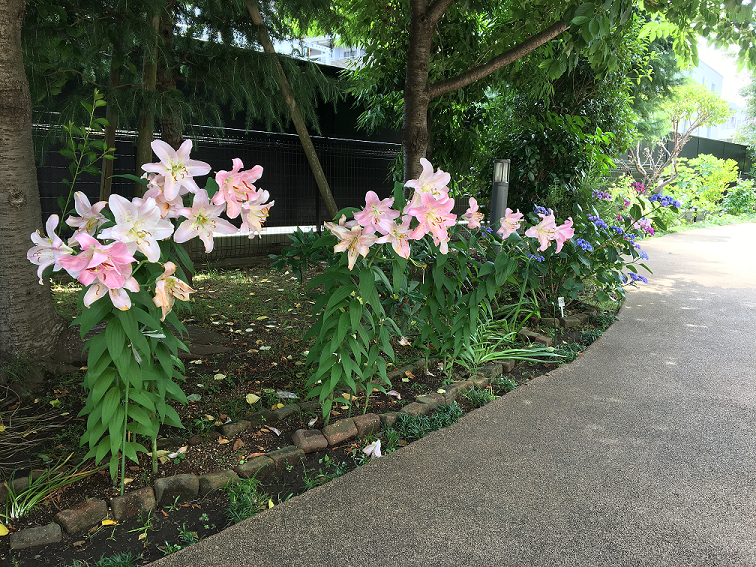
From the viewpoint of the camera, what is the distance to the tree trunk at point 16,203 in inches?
116

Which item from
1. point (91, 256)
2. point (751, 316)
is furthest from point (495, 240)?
point (751, 316)

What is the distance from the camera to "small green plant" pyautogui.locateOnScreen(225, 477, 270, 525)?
220 cm

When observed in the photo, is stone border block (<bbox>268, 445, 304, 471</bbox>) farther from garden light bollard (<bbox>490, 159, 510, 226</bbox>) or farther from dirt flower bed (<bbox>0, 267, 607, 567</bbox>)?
garden light bollard (<bbox>490, 159, 510, 226</bbox>)

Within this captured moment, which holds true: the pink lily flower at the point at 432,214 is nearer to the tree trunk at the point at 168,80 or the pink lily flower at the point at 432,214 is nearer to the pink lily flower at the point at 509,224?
the pink lily flower at the point at 509,224

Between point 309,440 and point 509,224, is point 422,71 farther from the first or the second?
point 309,440

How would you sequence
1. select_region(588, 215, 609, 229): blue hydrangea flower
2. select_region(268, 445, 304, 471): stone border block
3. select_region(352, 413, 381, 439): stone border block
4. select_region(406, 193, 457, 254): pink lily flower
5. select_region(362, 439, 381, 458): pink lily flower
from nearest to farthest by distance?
1. select_region(406, 193, 457, 254): pink lily flower
2. select_region(268, 445, 304, 471): stone border block
3. select_region(362, 439, 381, 458): pink lily flower
4. select_region(352, 413, 381, 439): stone border block
5. select_region(588, 215, 609, 229): blue hydrangea flower

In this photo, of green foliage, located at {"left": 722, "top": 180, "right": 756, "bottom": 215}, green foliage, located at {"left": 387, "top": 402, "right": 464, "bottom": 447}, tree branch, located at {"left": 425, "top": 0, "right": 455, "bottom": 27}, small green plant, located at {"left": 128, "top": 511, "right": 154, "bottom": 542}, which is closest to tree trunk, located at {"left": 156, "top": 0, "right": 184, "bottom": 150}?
tree branch, located at {"left": 425, "top": 0, "right": 455, "bottom": 27}

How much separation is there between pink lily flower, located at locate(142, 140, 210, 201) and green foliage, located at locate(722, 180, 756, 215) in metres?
22.9

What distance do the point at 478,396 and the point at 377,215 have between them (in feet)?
4.88

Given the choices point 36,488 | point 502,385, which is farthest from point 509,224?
point 36,488

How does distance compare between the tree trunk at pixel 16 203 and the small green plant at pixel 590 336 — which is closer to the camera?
the tree trunk at pixel 16 203

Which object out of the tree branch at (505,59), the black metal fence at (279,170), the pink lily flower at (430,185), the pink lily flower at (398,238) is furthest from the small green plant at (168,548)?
the black metal fence at (279,170)

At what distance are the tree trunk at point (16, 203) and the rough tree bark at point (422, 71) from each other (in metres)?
2.87

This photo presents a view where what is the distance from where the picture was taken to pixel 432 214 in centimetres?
246
